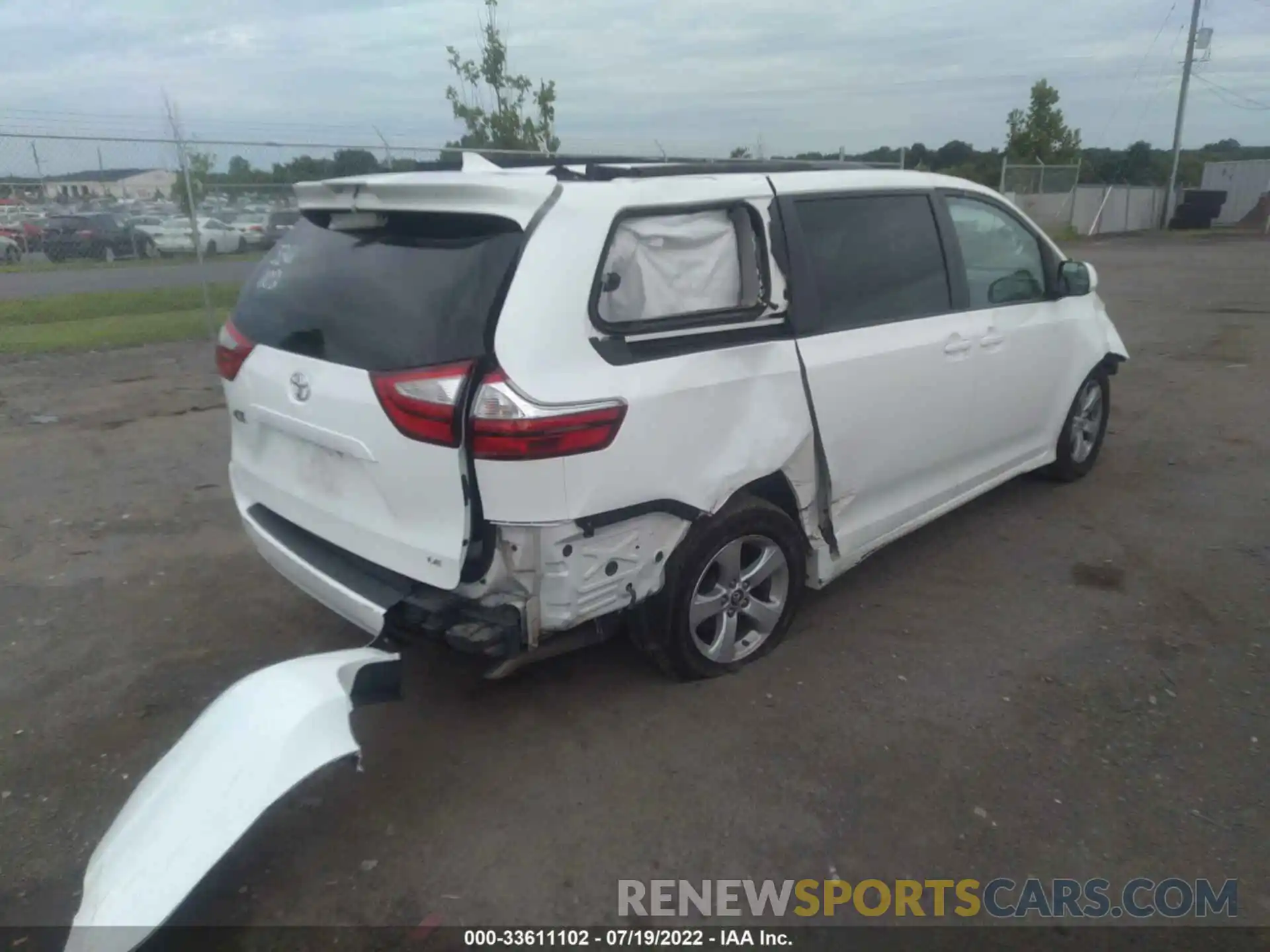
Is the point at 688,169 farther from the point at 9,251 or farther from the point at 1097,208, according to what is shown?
the point at 1097,208

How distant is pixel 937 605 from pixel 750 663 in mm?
1069

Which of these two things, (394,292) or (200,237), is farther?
(200,237)

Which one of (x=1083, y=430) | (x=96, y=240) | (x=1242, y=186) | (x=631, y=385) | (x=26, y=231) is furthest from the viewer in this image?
(x=1242, y=186)

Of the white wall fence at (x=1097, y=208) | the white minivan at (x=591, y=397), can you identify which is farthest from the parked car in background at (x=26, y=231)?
the white wall fence at (x=1097, y=208)

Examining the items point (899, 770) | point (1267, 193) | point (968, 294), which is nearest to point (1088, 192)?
point (1267, 193)

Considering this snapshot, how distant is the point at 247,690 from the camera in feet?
9.59

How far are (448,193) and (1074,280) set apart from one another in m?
3.70

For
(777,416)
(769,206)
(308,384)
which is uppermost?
(769,206)

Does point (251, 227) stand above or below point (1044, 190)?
above

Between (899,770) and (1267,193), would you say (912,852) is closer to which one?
(899,770)

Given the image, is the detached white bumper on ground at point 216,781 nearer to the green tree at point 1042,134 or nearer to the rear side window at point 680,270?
the rear side window at point 680,270

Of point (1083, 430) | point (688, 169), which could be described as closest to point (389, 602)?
point (688, 169)

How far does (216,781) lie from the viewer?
2629mm

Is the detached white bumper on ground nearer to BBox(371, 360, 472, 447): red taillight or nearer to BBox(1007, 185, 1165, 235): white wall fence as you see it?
BBox(371, 360, 472, 447): red taillight
